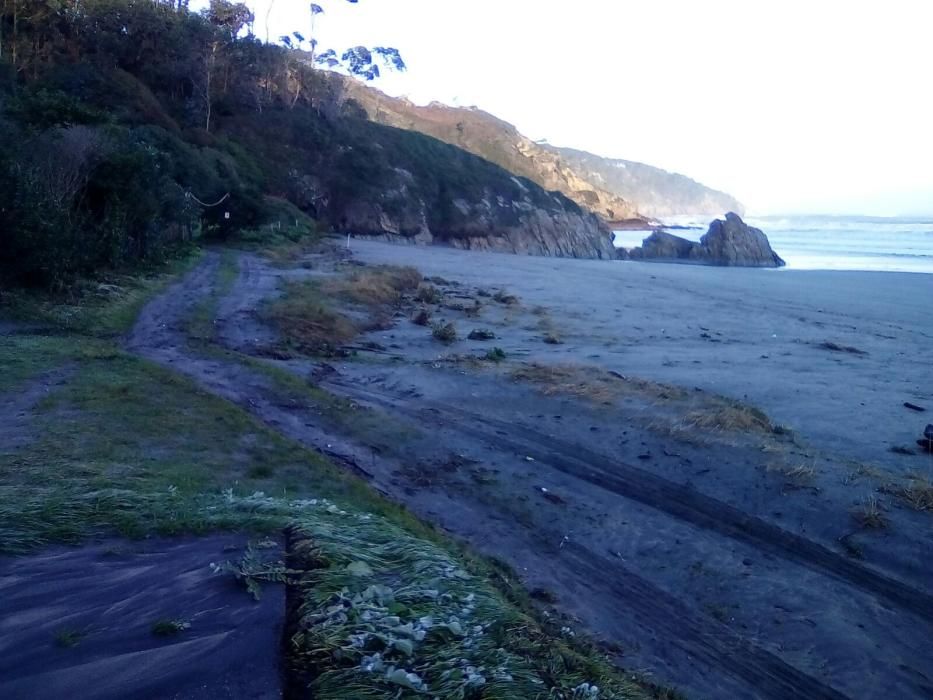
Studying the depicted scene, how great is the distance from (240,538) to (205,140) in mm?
46328

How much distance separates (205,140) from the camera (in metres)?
47.9

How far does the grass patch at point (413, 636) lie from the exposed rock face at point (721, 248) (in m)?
59.4

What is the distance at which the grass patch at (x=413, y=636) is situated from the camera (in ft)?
13.4

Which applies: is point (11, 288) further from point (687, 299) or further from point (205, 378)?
point (687, 299)

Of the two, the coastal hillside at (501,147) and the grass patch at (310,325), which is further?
the coastal hillside at (501,147)

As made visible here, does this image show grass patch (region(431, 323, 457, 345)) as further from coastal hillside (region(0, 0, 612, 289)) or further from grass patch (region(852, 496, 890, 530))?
grass patch (region(852, 496, 890, 530))

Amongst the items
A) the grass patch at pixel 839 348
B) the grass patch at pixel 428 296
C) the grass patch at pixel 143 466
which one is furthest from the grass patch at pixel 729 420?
the grass patch at pixel 428 296

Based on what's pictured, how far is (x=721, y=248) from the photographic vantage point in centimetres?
6322

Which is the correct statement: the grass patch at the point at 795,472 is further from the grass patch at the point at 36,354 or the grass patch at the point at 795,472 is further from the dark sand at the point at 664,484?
the grass patch at the point at 36,354

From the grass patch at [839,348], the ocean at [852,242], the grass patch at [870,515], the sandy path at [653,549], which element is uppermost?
the ocean at [852,242]

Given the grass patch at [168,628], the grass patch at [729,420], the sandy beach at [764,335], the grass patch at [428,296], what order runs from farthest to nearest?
the grass patch at [428,296] < the sandy beach at [764,335] < the grass patch at [729,420] < the grass patch at [168,628]

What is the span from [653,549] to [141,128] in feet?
105

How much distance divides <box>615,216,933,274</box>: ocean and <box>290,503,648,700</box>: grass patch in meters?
52.9

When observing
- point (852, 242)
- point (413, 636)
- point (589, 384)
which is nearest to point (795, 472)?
point (589, 384)
